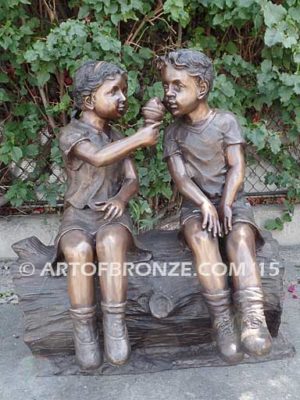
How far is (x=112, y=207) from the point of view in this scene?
2.45m

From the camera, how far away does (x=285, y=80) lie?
3299 millimetres

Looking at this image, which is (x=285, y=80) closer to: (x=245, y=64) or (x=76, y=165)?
(x=245, y=64)

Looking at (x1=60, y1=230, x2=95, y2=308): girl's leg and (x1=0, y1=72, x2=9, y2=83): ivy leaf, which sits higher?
(x1=0, y1=72, x2=9, y2=83): ivy leaf

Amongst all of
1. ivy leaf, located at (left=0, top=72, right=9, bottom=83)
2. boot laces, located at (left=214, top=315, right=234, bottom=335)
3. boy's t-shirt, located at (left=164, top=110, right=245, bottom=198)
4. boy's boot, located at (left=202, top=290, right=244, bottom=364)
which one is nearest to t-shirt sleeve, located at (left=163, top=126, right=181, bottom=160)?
boy's t-shirt, located at (left=164, top=110, right=245, bottom=198)

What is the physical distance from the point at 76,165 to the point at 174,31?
4.66 ft

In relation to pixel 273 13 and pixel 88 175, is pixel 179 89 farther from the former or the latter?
pixel 273 13

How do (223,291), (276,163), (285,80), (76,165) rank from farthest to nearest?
(276,163), (285,80), (76,165), (223,291)

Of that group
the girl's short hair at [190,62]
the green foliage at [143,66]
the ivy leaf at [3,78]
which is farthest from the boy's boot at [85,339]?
the ivy leaf at [3,78]

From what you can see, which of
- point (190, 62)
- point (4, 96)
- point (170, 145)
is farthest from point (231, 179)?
point (4, 96)

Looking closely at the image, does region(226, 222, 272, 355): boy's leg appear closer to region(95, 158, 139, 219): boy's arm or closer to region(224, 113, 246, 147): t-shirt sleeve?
region(224, 113, 246, 147): t-shirt sleeve

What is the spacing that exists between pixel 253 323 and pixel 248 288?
0.51 ft

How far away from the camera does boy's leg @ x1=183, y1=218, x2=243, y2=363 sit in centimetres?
226

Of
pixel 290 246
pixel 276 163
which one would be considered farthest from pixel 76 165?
pixel 290 246

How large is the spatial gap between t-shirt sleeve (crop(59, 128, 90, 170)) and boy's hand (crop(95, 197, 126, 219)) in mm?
222
